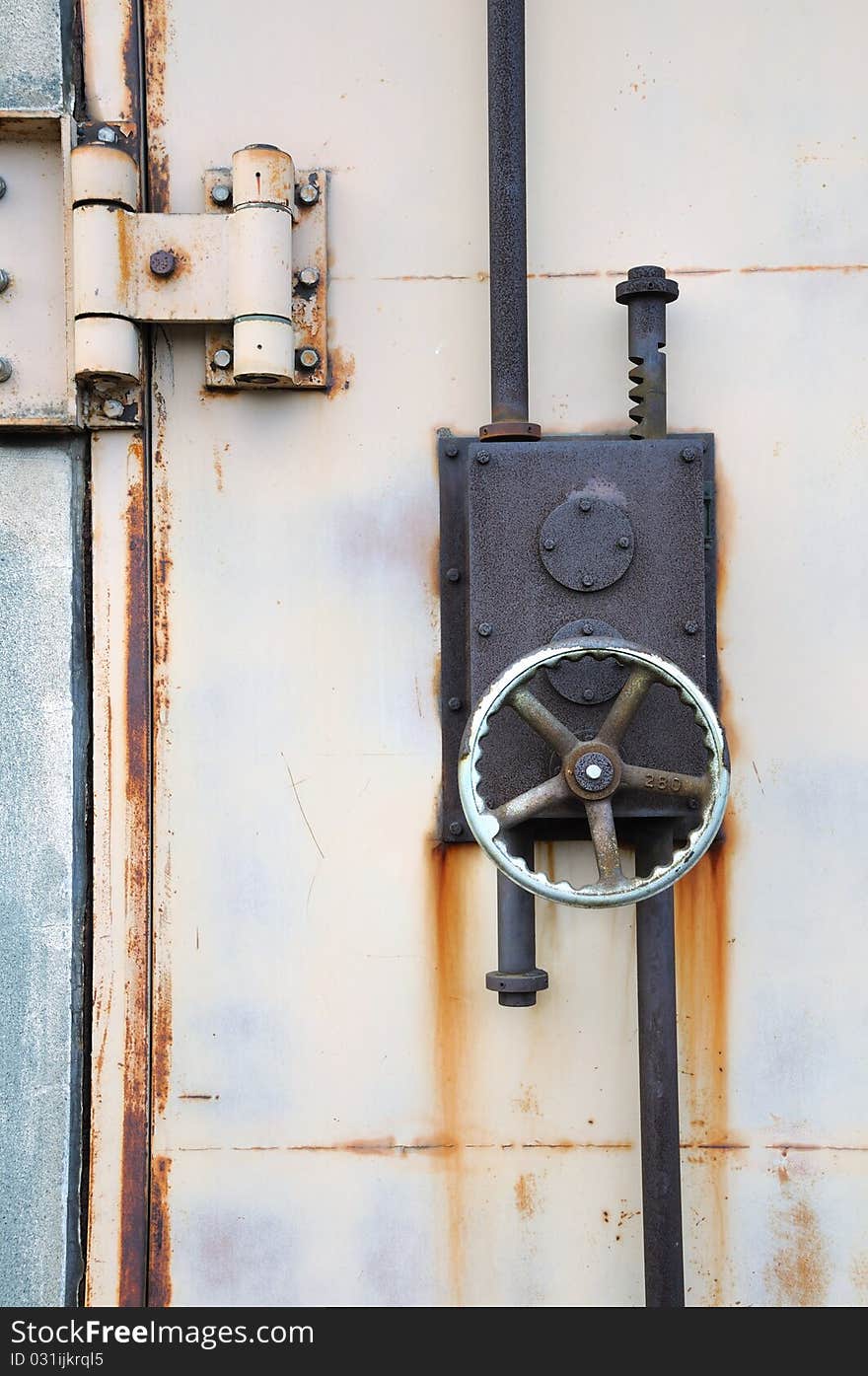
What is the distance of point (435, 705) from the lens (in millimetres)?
1206

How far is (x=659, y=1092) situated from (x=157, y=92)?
47.4 inches

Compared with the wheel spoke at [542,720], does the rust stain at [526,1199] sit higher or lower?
lower

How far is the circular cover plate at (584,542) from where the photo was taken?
112 centimetres

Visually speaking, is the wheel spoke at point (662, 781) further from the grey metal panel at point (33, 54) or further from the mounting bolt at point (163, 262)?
the grey metal panel at point (33, 54)

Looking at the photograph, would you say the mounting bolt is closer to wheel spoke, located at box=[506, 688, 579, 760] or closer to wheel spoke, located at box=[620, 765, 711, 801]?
wheel spoke, located at box=[506, 688, 579, 760]

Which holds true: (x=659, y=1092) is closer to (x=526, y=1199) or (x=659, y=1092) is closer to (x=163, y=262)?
(x=526, y=1199)

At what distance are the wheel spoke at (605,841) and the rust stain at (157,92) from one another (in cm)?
80

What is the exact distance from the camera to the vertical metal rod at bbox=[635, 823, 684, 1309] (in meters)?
1.12

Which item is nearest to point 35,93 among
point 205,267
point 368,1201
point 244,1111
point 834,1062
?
point 205,267

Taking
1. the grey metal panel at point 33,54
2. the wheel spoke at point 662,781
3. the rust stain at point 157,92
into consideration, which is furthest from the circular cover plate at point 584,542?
the grey metal panel at point 33,54

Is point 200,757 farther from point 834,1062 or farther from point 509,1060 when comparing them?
point 834,1062

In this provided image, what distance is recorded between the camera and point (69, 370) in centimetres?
118

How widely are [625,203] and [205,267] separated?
0.46m

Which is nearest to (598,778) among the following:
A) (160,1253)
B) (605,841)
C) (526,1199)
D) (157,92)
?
(605,841)
